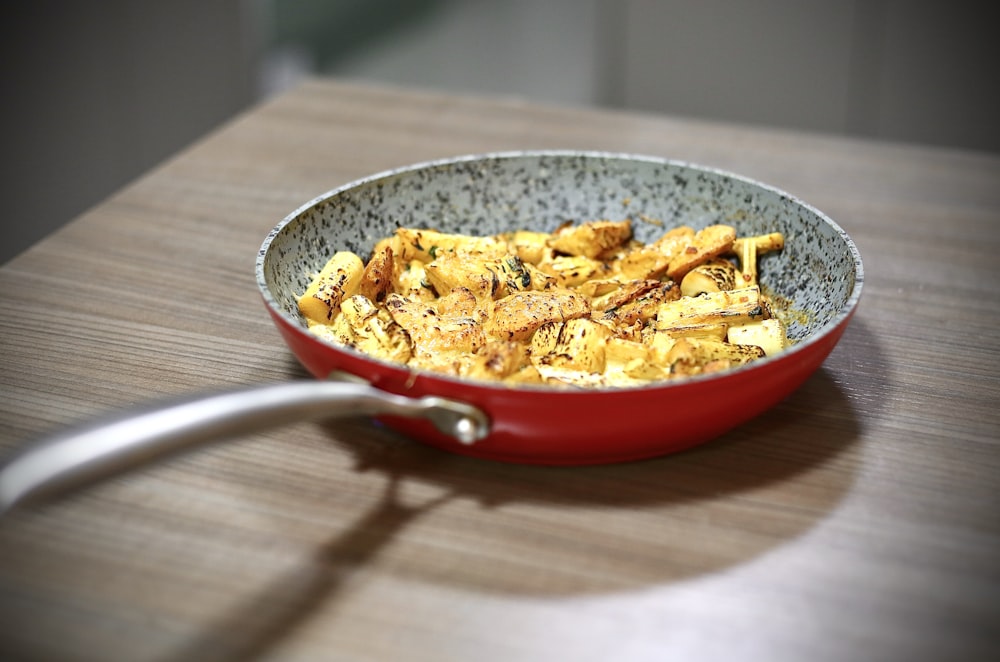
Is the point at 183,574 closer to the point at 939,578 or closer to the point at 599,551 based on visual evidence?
the point at 599,551

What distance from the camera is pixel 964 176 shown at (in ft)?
4.65

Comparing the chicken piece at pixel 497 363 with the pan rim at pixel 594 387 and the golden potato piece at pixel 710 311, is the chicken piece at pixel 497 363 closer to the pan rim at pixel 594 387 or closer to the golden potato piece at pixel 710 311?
the pan rim at pixel 594 387

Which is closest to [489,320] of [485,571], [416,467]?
[416,467]

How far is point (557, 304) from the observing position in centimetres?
86

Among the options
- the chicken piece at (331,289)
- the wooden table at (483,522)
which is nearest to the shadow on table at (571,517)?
the wooden table at (483,522)

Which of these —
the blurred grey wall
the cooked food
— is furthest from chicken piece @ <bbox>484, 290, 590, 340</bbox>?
the blurred grey wall

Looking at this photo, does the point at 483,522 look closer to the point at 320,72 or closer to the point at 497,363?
the point at 497,363

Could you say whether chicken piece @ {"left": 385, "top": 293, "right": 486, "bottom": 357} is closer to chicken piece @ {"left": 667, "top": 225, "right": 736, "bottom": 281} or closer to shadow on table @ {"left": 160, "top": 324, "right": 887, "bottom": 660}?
shadow on table @ {"left": 160, "top": 324, "right": 887, "bottom": 660}

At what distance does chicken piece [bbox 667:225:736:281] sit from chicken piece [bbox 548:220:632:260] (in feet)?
0.27

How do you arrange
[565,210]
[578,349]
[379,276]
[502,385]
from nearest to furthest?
[502,385], [578,349], [379,276], [565,210]

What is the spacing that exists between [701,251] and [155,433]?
59cm

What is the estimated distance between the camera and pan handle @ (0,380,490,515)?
51cm

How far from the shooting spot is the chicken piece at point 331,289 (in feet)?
2.90

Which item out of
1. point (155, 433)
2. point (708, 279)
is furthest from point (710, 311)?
point (155, 433)
